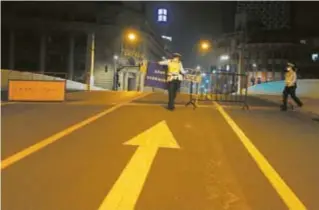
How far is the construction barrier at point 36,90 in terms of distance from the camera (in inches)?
732

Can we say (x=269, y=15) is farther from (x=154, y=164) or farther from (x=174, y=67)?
(x=154, y=164)

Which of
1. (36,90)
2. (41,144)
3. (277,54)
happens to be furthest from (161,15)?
(41,144)

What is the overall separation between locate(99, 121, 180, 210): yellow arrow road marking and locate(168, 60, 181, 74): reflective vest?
16.4 ft

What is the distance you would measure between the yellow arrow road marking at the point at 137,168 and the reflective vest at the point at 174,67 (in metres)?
5.01

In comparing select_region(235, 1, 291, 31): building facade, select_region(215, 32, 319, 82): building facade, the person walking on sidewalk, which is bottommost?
the person walking on sidewalk

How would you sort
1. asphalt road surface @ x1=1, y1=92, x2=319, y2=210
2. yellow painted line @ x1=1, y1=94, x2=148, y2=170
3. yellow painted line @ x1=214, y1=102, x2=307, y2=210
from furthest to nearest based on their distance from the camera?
yellow painted line @ x1=1, y1=94, x2=148, y2=170 < yellow painted line @ x1=214, y1=102, x2=307, y2=210 < asphalt road surface @ x1=1, y1=92, x2=319, y2=210

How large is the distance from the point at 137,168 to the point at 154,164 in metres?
0.40

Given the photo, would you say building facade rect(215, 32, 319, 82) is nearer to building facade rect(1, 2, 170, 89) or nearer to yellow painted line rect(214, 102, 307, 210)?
building facade rect(1, 2, 170, 89)

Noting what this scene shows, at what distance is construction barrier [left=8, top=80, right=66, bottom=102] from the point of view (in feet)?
61.0

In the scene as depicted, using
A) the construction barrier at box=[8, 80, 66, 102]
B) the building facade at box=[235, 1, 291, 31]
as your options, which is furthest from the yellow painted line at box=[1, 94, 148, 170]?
the building facade at box=[235, 1, 291, 31]

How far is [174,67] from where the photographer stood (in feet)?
53.9

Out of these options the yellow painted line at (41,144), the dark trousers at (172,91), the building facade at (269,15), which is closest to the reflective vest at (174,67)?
the dark trousers at (172,91)

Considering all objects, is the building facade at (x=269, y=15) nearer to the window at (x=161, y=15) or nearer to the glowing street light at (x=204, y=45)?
the glowing street light at (x=204, y=45)

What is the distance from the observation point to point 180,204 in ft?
17.9
